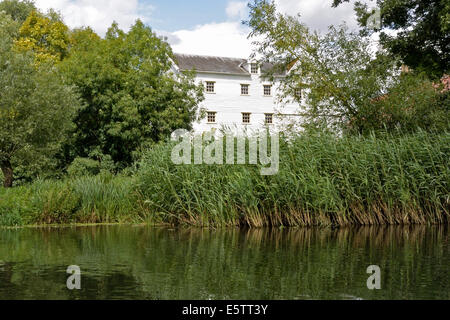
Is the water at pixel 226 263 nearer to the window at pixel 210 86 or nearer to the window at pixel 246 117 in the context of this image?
the window at pixel 210 86

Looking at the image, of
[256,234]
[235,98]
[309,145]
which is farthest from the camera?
[235,98]

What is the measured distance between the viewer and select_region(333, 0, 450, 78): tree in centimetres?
2109

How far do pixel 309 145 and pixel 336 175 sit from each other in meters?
1.08

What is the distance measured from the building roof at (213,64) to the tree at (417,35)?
24671 millimetres

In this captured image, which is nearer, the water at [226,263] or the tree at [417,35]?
the water at [226,263]

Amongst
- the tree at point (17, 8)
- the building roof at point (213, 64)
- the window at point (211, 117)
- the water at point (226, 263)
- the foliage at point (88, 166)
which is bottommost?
the water at point (226, 263)

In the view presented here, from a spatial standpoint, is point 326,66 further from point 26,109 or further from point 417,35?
point 26,109

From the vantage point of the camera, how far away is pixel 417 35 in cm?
2142

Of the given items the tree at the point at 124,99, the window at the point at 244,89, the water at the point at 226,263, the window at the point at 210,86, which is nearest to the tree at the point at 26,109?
the tree at the point at 124,99

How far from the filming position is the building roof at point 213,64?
47.0 m

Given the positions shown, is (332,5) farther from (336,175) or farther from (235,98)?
(235,98)

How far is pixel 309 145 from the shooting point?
14906mm
